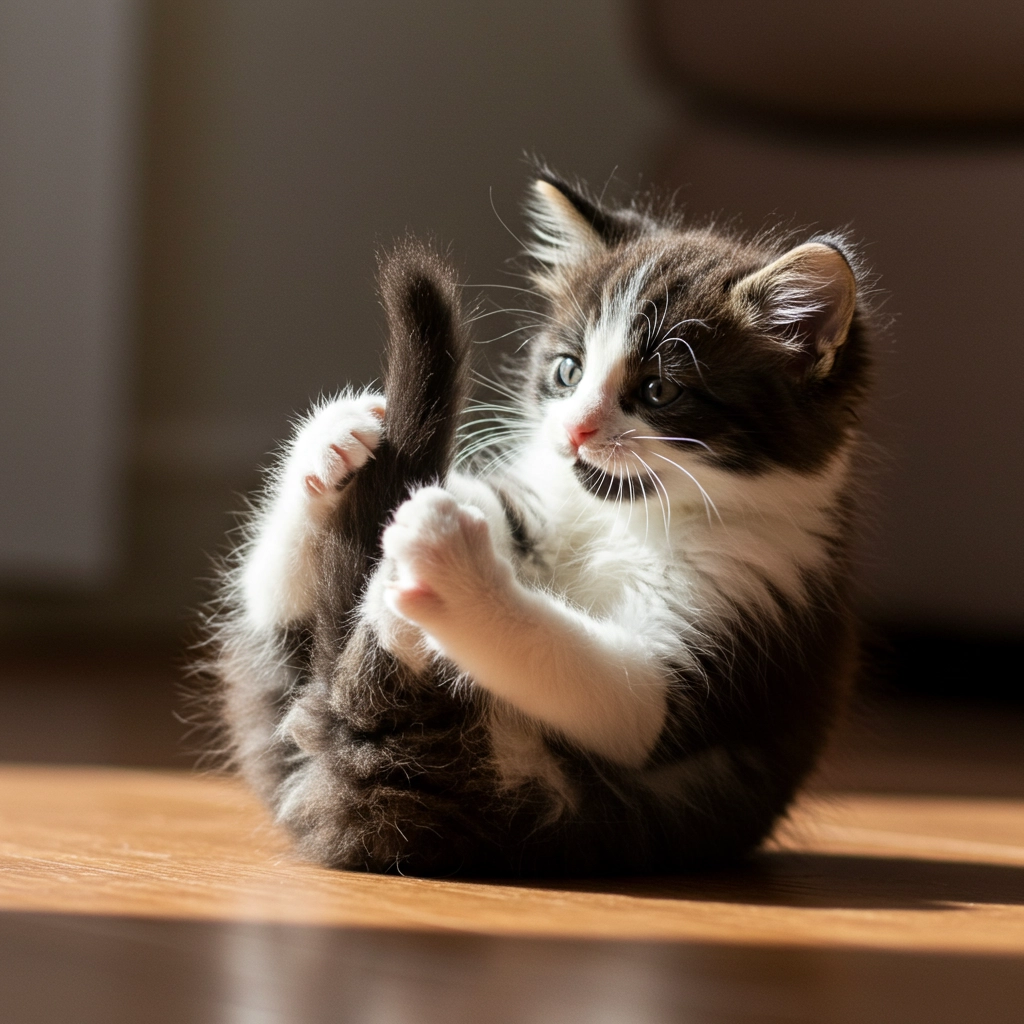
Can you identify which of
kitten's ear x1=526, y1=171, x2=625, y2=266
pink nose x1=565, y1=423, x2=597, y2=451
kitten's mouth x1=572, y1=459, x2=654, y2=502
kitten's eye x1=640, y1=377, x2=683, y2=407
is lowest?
kitten's mouth x1=572, y1=459, x2=654, y2=502

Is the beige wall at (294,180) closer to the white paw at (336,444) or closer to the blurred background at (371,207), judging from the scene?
the blurred background at (371,207)

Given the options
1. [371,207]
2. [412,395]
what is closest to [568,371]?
[412,395]

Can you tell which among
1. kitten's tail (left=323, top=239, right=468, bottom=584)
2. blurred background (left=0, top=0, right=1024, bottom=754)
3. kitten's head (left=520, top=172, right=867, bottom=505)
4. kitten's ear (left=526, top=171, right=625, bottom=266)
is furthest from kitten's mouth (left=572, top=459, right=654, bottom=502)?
blurred background (left=0, top=0, right=1024, bottom=754)

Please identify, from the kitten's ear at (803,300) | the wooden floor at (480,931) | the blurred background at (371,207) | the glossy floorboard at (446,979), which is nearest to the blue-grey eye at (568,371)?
the kitten's ear at (803,300)

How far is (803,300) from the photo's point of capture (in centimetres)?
110

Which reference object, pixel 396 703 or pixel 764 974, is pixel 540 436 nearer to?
pixel 396 703

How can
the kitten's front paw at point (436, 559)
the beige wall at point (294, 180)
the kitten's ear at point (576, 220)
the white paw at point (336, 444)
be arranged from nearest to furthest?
the kitten's front paw at point (436, 559) → the white paw at point (336, 444) → the kitten's ear at point (576, 220) → the beige wall at point (294, 180)

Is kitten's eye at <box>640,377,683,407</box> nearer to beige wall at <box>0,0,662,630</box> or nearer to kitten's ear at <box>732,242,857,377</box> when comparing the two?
kitten's ear at <box>732,242,857,377</box>

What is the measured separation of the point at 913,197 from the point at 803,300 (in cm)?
121

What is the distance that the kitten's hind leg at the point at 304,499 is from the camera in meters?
0.98

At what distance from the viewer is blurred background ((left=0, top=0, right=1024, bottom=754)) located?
2.14m

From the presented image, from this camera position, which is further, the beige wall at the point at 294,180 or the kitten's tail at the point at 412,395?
the beige wall at the point at 294,180

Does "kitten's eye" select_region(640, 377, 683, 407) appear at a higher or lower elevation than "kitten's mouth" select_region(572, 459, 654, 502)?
higher

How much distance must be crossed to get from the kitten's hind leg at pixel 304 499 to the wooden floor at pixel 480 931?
19 cm
